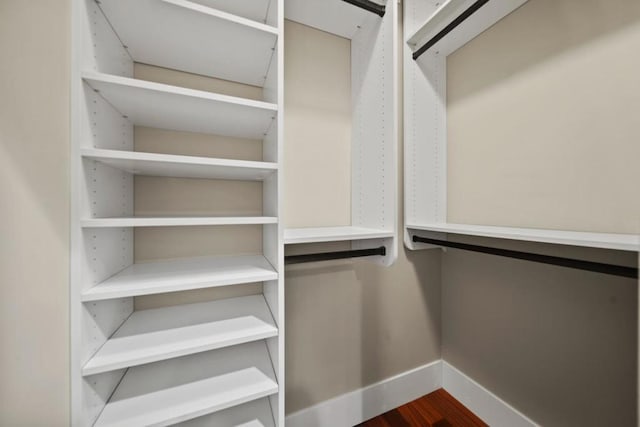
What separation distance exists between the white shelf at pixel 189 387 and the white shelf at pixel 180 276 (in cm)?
37

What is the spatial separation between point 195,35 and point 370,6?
825 mm

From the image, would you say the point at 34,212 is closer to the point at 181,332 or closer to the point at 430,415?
the point at 181,332

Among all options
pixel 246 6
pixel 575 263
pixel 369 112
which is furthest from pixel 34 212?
pixel 575 263

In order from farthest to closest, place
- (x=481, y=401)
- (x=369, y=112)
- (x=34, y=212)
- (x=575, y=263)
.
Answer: (x=481, y=401) < (x=369, y=112) < (x=575, y=263) < (x=34, y=212)

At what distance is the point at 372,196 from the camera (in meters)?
1.27

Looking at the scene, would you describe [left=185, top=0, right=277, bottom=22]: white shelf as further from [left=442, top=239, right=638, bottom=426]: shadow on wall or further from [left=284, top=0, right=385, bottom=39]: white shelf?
[left=442, top=239, right=638, bottom=426]: shadow on wall

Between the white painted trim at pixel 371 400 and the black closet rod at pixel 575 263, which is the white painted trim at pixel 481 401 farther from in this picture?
the black closet rod at pixel 575 263

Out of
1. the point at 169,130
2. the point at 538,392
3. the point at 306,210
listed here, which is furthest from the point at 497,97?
the point at 169,130

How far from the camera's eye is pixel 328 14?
1.23 m

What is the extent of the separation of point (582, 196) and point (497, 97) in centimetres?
62

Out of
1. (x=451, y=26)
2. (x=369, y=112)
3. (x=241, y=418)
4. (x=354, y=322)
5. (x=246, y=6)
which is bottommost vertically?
(x=241, y=418)

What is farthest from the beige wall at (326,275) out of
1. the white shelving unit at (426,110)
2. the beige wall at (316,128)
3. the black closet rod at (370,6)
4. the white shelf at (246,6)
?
the white shelf at (246,6)

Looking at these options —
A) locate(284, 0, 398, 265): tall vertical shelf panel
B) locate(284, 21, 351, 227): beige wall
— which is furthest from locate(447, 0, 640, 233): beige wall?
locate(284, 21, 351, 227): beige wall

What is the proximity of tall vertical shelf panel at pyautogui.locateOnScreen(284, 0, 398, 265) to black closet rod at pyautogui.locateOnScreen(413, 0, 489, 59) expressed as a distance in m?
0.29
